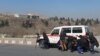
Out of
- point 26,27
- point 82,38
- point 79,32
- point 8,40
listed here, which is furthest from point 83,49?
point 26,27

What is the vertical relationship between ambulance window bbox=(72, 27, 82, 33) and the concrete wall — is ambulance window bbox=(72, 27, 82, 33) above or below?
above

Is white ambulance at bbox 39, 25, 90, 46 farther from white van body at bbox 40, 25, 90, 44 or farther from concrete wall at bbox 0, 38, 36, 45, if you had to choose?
concrete wall at bbox 0, 38, 36, 45

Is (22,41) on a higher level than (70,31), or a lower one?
lower

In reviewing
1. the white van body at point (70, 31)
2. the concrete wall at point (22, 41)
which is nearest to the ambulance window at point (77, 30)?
the white van body at point (70, 31)

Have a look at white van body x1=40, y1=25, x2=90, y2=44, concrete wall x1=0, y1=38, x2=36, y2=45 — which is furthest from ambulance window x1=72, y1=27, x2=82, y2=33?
concrete wall x1=0, y1=38, x2=36, y2=45

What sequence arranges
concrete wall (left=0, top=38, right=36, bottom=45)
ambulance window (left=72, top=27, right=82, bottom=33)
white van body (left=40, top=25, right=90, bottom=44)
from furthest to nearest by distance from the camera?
concrete wall (left=0, top=38, right=36, bottom=45), ambulance window (left=72, top=27, right=82, bottom=33), white van body (left=40, top=25, right=90, bottom=44)

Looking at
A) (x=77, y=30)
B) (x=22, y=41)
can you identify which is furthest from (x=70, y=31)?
(x=22, y=41)

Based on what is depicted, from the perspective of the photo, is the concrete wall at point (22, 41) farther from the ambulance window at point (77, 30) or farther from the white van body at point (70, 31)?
the ambulance window at point (77, 30)

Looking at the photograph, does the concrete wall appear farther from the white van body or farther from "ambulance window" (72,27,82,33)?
"ambulance window" (72,27,82,33)

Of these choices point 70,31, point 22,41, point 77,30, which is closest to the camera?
point 77,30

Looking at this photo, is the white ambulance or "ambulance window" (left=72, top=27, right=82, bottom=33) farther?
"ambulance window" (left=72, top=27, right=82, bottom=33)

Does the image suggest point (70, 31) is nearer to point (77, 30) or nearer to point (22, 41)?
point (77, 30)

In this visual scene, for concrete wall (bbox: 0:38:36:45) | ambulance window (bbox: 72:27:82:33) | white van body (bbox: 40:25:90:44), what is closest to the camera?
white van body (bbox: 40:25:90:44)

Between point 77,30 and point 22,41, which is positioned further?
point 22,41
